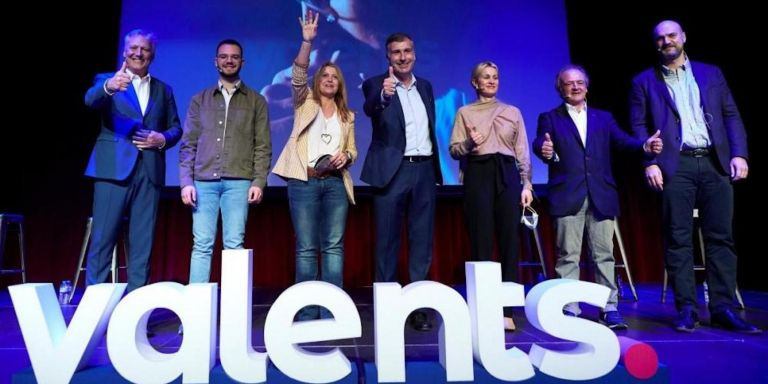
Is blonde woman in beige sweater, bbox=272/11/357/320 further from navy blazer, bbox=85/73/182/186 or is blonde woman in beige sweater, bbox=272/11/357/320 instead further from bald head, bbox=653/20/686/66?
bald head, bbox=653/20/686/66

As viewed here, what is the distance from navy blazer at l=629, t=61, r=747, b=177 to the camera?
7.59 feet

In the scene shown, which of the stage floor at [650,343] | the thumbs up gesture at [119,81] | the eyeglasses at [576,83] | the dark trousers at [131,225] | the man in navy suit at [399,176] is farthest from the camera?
the eyeglasses at [576,83]

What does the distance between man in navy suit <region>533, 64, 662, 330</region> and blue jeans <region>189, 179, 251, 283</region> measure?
60.1 inches

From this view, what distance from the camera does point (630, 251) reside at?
5.23 meters

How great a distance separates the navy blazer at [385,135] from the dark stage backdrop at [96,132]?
2.36 meters

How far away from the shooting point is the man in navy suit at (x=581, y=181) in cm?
238

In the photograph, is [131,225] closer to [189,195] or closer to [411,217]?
[189,195]

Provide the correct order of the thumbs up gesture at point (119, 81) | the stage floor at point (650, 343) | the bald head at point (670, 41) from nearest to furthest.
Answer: the stage floor at point (650, 343) < the thumbs up gesture at point (119, 81) < the bald head at point (670, 41)

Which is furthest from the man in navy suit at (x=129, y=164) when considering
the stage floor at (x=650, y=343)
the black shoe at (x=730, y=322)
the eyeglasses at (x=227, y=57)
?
the black shoe at (x=730, y=322)

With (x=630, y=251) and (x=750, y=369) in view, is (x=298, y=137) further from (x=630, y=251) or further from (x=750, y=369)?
(x=630, y=251)

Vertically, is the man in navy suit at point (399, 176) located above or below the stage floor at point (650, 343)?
Result: above

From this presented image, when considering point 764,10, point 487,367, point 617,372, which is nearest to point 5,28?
point 487,367

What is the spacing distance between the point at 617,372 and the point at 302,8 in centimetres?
416

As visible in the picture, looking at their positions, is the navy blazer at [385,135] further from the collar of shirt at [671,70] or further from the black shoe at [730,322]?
the black shoe at [730,322]
